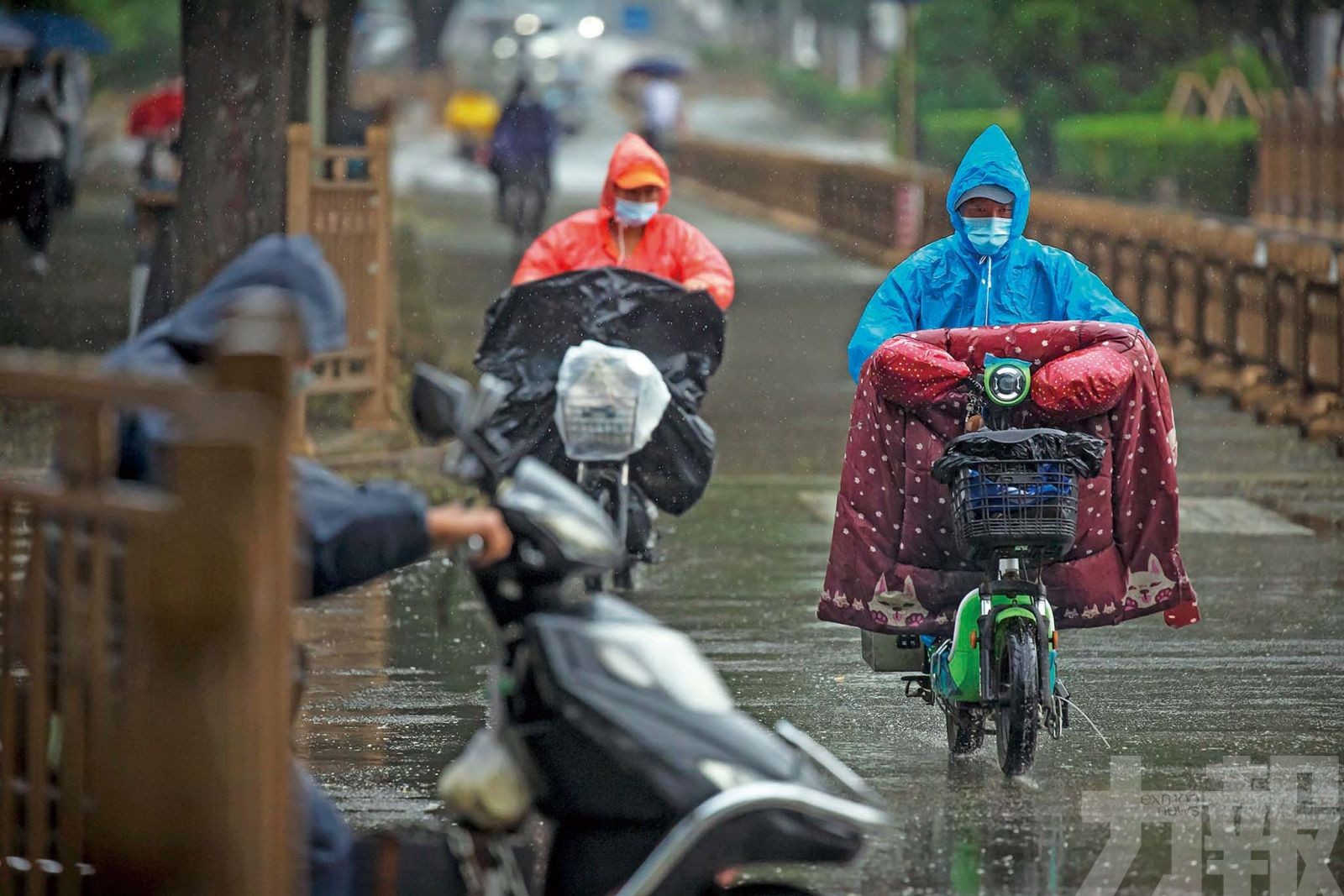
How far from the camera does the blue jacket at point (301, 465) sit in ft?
15.0

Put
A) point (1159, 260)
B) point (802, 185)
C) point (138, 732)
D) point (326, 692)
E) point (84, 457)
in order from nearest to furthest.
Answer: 1. point (138, 732)
2. point (84, 457)
3. point (326, 692)
4. point (1159, 260)
5. point (802, 185)

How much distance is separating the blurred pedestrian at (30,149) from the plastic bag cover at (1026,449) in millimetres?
18158

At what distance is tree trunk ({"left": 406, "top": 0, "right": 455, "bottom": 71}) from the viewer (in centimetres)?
8775

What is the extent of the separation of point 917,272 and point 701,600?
9.55 feet

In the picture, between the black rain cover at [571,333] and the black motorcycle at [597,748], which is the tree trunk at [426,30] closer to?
the black rain cover at [571,333]

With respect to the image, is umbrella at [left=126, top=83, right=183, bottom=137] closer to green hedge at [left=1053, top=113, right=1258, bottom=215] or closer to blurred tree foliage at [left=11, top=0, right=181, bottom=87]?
green hedge at [left=1053, top=113, right=1258, bottom=215]

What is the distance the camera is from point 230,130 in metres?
14.6

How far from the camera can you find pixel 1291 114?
35.4 m

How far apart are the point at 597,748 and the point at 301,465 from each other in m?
0.79

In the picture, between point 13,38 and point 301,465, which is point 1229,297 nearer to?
point 301,465

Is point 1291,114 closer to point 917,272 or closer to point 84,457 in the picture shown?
point 917,272

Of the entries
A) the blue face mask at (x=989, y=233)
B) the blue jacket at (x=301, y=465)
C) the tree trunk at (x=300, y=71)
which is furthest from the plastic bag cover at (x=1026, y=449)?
the tree trunk at (x=300, y=71)

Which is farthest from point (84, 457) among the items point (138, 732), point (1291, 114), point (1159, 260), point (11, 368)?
point (1291, 114)

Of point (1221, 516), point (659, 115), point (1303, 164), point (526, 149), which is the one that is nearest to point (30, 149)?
point (526, 149)
